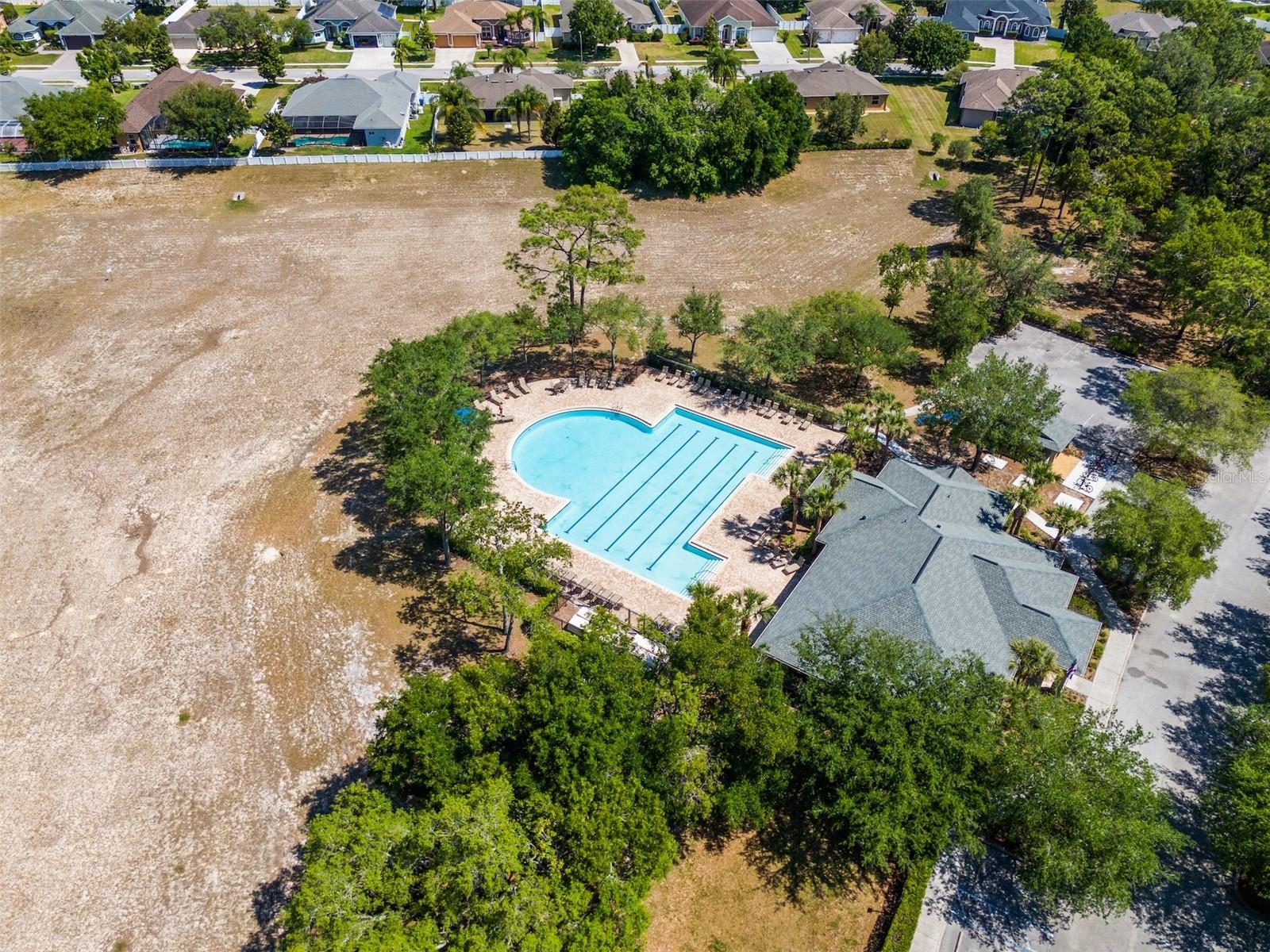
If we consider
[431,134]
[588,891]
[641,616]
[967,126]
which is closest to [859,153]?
[967,126]

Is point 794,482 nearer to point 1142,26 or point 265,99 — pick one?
point 265,99

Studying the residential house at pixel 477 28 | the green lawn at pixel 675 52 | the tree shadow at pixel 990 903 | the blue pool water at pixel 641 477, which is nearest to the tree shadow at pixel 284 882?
the blue pool water at pixel 641 477

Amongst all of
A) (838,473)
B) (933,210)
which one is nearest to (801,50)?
(933,210)

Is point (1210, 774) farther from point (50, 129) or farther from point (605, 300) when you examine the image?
point (50, 129)

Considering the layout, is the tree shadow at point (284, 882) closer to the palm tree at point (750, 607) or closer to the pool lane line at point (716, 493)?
the palm tree at point (750, 607)

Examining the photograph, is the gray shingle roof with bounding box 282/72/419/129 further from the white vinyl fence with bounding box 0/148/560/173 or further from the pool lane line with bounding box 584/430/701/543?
the pool lane line with bounding box 584/430/701/543
